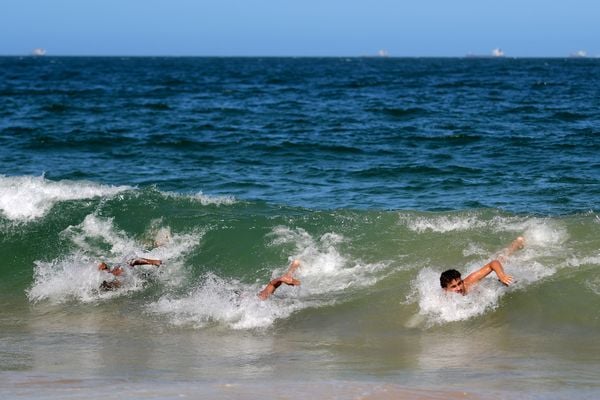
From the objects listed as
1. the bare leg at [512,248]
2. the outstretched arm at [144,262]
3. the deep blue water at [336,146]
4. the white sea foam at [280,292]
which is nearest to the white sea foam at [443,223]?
the white sea foam at [280,292]

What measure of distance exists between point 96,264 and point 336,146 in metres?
10.0

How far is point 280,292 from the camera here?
10.1 meters

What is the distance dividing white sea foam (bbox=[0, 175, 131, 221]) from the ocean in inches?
1.9

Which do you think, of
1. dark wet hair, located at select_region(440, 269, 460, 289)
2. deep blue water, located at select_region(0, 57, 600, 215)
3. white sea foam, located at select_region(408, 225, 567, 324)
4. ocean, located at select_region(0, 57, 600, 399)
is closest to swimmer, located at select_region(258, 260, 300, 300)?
ocean, located at select_region(0, 57, 600, 399)

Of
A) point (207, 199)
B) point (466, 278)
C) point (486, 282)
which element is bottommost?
point (486, 282)

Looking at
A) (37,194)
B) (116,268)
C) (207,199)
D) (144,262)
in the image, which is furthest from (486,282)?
(37,194)

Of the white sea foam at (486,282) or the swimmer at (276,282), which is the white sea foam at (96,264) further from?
the white sea foam at (486,282)

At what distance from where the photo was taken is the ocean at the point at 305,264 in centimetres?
762

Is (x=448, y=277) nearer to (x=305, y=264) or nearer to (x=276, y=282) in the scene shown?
(x=276, y=282)

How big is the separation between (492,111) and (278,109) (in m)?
7.16

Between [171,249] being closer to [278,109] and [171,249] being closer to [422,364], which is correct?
[422,364]

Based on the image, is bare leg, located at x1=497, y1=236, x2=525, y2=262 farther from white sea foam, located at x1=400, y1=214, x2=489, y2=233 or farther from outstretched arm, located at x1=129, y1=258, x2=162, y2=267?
outstretched arm, located at x1=129, y1=258, x2=162, y2=267

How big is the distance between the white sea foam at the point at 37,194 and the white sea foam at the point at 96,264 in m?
0.99

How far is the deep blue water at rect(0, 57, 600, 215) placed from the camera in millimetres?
15328
